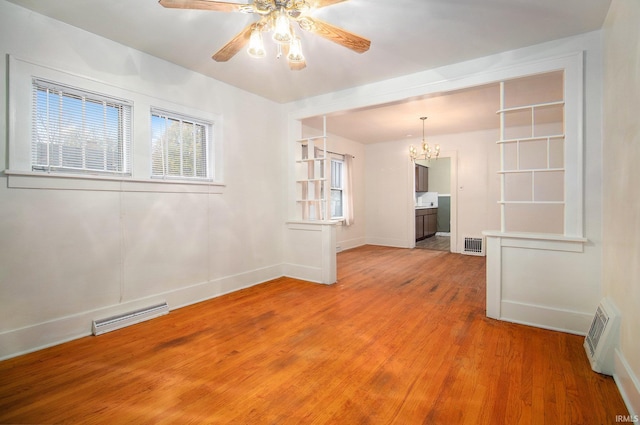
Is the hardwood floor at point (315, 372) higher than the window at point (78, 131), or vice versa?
the window at point (78, 131)

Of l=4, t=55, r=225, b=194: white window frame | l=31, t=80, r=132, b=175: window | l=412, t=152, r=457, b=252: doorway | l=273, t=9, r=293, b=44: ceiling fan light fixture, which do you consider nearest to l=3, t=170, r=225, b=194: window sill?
l=4, t=55, r=225, b=194: white window frame

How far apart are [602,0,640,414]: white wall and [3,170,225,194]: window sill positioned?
11.8ft

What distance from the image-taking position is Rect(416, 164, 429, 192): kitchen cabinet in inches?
321

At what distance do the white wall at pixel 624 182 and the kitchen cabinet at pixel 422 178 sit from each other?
5815 millimetres

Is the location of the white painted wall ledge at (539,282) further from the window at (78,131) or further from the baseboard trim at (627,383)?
the window at (78,131)

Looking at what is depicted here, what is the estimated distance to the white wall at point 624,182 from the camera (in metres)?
1.60

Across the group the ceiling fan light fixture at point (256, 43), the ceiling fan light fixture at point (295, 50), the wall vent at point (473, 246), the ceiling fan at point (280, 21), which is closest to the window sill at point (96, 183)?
the ceiling fan at point (280, 21)

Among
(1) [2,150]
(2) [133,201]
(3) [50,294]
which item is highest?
(1) [2,150]

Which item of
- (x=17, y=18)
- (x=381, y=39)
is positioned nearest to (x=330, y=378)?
(x=381, y=39)

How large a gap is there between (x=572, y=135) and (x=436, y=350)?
2.20 meters

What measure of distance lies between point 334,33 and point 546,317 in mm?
2977

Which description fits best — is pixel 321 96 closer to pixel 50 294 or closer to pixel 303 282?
pixel 303 282

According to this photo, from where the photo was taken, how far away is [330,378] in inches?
74.8

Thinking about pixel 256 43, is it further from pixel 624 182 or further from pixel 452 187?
pixel 452 187
